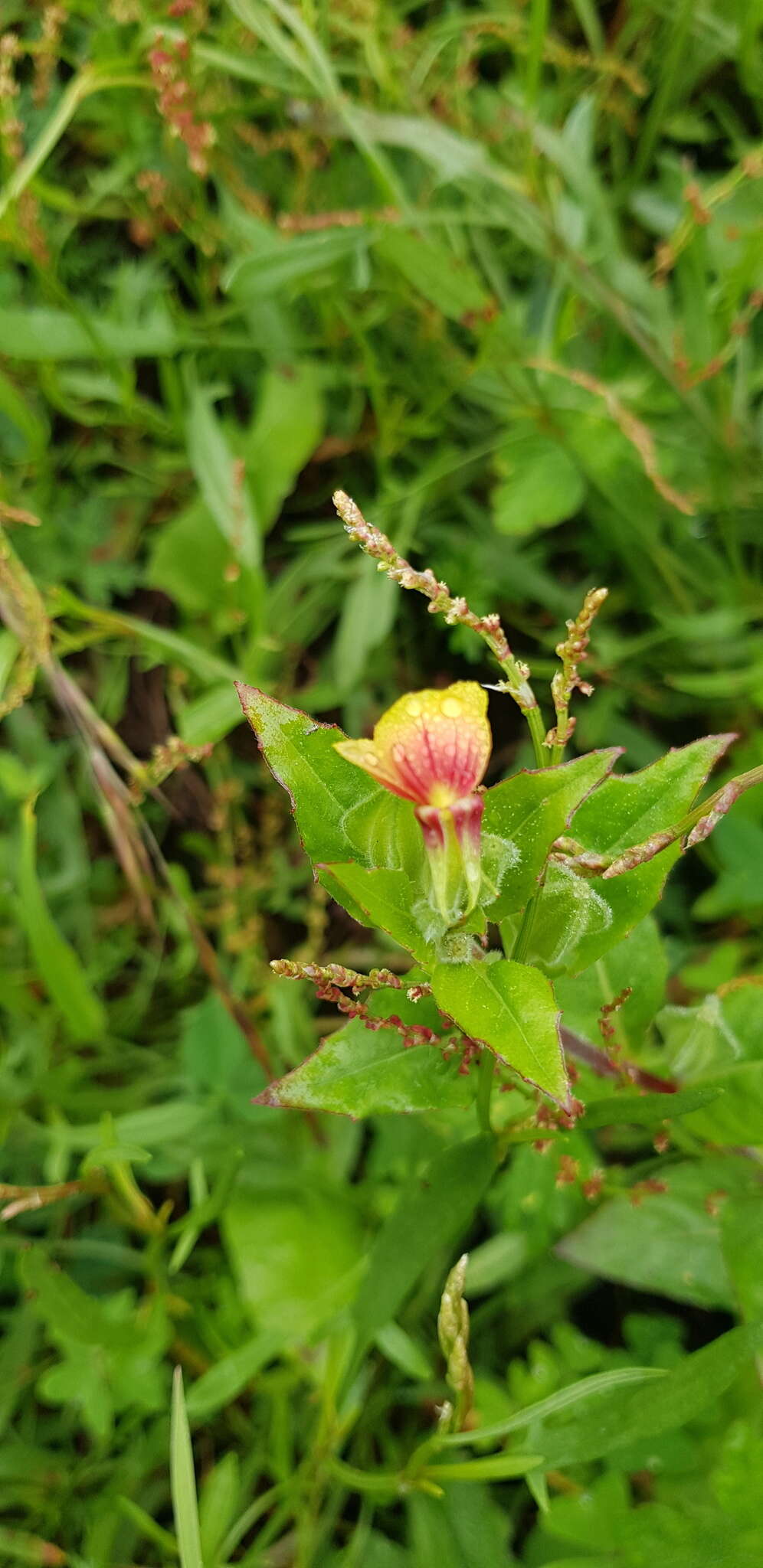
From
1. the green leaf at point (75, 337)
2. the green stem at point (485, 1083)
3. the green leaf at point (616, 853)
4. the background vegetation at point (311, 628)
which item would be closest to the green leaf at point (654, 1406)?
the background vegetation at point (311, 628)

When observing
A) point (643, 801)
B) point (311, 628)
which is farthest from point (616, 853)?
point (311, 628)

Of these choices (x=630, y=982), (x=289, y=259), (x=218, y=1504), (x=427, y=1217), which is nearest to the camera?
(x=427, y=1217)

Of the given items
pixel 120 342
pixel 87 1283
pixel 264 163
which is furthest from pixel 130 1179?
pixel 264 163

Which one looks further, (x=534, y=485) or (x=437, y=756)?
(x=534, y=485)

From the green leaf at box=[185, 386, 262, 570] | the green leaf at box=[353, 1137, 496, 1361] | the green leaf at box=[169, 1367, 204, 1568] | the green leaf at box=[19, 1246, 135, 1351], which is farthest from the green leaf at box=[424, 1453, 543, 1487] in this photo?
the green leaf at box=[185, 386, 262, 570]

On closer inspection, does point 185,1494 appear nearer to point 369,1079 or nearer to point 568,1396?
point 568,1396

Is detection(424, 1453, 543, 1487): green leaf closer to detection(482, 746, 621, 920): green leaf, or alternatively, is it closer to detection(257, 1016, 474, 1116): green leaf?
detection(257, 1016, 474, 1116): green leaf

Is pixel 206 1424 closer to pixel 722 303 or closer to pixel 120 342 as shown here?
pixel 120 342
